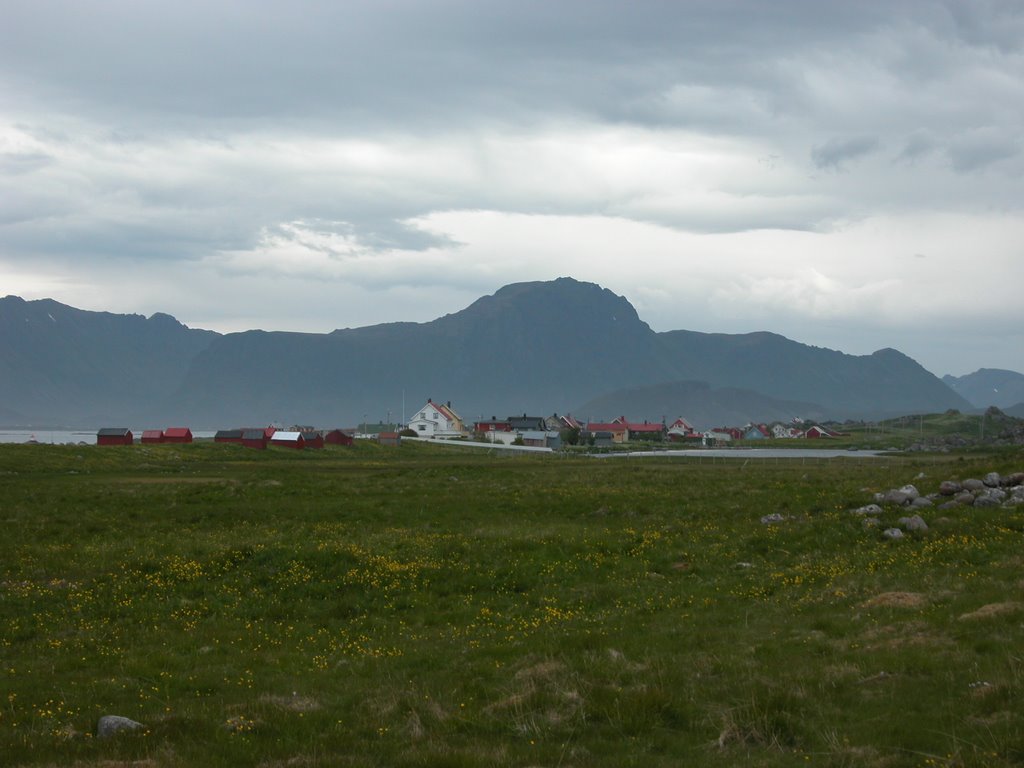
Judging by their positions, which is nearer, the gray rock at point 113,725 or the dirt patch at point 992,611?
the gray rock at point 113,725

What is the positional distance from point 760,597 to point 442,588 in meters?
8.28

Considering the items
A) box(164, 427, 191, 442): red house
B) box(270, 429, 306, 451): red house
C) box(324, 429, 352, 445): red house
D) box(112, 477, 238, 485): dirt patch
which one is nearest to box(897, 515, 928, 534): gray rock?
box(112, 477, 238, 485): dirt patch

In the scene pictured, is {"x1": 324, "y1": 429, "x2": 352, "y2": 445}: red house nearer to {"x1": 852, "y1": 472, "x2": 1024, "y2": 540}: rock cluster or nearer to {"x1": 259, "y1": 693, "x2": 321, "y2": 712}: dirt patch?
{"x1": 852, "y1": 472, "x2": 1024, "y2": 540}: rock cluster

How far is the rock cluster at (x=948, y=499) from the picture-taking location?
27844 millimetres

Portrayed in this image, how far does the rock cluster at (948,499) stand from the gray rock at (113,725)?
2132cm

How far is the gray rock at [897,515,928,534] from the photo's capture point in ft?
88.8

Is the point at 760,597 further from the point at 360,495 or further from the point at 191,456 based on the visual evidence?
the point at 191,456

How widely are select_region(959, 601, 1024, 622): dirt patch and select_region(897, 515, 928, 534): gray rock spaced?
10.2 m

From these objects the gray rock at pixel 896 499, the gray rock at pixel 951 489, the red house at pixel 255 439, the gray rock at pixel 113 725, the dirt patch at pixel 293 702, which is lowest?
the dirt patch at pixel 293 702

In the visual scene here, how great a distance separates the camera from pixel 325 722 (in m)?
13.6

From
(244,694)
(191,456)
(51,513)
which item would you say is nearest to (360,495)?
(51,513)

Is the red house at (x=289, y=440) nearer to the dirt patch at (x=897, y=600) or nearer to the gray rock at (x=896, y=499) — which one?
the gray rock at (x=896, y=499)

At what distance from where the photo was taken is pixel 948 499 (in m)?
31.9

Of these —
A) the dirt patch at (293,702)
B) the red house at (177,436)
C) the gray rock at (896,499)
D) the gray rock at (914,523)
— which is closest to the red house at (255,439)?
the red house at (177,436)
